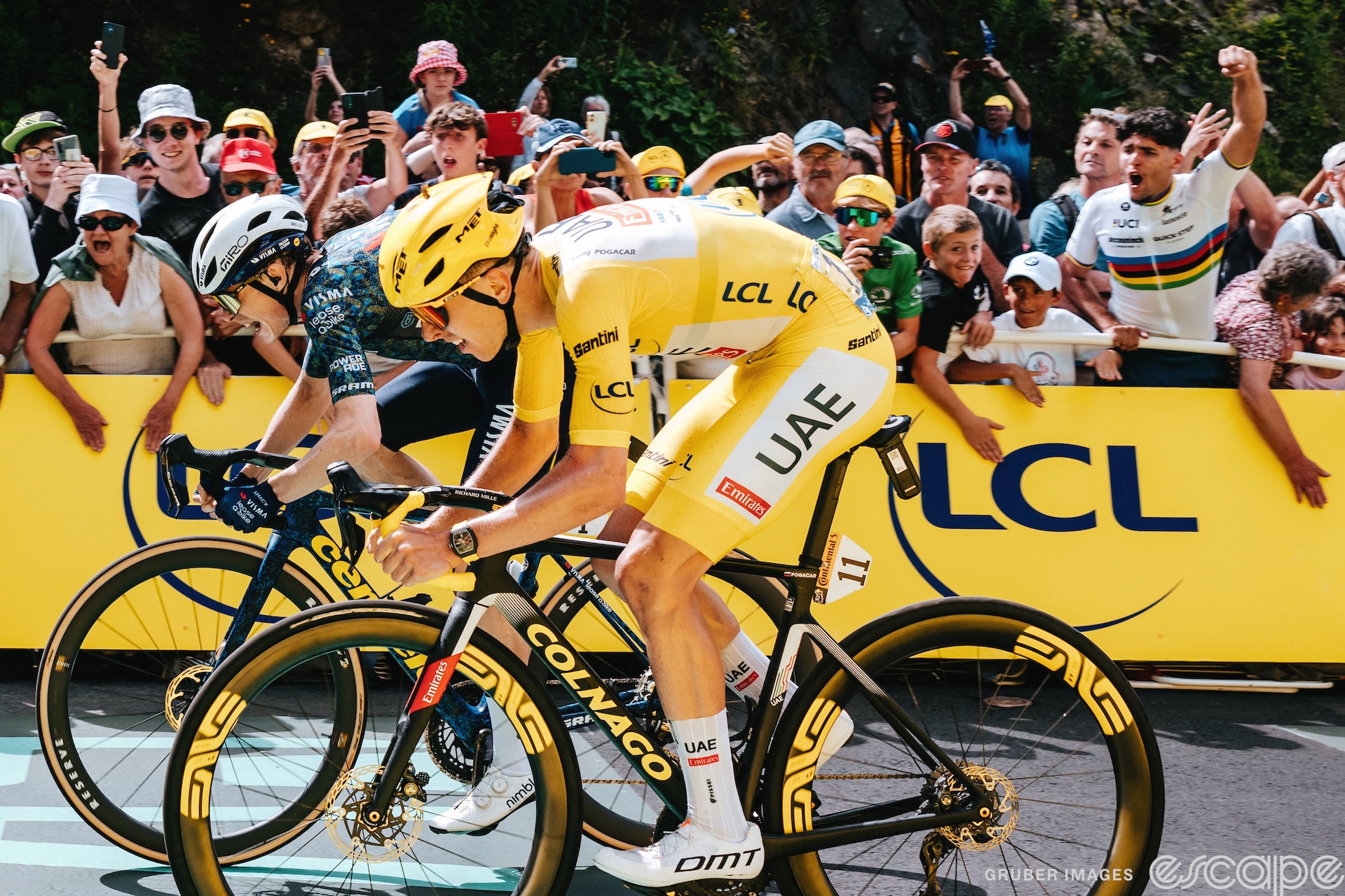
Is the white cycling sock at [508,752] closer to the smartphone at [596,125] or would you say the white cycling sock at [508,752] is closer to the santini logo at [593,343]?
the santini logo at [593,343]

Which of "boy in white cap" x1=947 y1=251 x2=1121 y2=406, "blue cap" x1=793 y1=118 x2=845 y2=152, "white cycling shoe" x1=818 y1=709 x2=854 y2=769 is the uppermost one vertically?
"blue cap" x1=793 y1=118 x2=845 y2=152

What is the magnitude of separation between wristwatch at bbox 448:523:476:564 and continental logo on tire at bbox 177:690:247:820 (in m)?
0.61

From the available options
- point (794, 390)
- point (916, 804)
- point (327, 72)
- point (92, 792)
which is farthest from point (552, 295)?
point (327, 72)

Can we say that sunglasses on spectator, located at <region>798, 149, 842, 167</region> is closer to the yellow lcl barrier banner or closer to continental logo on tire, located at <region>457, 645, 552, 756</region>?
the yellow lcl barrier banner

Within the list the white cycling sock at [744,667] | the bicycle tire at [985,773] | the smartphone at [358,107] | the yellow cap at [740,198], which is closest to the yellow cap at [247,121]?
the smartphone at [358,107]

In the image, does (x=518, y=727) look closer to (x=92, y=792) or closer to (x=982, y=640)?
(x=982, y=640)

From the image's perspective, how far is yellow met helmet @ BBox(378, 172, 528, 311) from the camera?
9.61ft

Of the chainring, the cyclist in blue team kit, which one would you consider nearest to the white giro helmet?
the cyclist in blue team kit

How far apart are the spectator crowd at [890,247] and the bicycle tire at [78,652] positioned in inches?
67.1

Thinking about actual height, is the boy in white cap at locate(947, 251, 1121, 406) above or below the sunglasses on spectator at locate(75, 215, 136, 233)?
below

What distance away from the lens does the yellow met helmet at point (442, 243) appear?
9.61ft

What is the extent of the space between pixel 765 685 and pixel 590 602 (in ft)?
2.46

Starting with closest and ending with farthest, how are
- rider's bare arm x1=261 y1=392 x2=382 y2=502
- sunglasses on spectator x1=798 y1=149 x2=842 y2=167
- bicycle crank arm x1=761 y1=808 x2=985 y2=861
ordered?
1. bicycle crank arm x1=761 y1=808 x2=985 y2=861
2. rider's bare arm x1=261 y1=392 x2=382 y2=502
3. sunglasses on spectator x1=798 y1=149 x2=842 y2=167

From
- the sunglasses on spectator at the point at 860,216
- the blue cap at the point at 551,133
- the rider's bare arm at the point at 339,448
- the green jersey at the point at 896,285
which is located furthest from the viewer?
the blue cap at the point at 551,133
